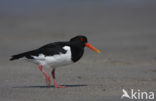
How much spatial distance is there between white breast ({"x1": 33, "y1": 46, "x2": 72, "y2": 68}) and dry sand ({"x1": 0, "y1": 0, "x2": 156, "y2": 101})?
58cm

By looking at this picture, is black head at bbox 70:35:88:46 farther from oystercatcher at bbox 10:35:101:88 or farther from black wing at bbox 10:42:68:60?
black wing at bbox 10:42:68:60

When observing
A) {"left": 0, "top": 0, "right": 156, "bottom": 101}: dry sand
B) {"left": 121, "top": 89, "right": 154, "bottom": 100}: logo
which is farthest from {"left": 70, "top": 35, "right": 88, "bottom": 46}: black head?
{"left": 121, "top": 89, "right": 154, "bottom": 100}: logo

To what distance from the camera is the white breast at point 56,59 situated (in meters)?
11.8

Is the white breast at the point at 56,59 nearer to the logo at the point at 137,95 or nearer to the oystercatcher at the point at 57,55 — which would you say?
the oystercatcher at the point at 57,55

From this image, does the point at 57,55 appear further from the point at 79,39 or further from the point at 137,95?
the point at 137,95

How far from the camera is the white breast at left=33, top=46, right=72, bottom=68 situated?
1184 cm

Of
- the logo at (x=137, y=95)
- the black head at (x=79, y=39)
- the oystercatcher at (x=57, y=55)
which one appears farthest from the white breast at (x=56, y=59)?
the logo at (x=137, y=95)

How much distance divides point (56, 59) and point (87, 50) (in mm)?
7690

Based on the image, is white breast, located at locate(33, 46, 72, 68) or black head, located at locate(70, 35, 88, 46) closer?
white breast, located at locate(33, 46, 72, 68)

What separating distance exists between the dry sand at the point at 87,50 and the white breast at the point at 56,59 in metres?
0.58

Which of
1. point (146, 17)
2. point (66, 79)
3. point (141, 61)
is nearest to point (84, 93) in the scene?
point (66, 79)

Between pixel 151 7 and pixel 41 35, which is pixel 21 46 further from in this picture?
pixel 151 7

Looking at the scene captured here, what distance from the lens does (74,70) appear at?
15281 mm

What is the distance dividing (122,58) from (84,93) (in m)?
6.56
